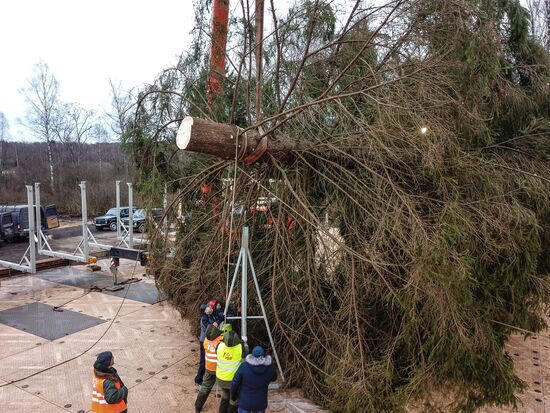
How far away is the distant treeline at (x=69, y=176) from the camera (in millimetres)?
24469

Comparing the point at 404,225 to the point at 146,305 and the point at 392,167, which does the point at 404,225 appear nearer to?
the point at 392,167

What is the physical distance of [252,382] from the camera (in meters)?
4.24

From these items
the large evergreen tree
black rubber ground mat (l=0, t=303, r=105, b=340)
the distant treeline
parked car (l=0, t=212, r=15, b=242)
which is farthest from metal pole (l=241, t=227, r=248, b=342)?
the distant treeline

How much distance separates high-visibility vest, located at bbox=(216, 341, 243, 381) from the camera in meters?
4.55

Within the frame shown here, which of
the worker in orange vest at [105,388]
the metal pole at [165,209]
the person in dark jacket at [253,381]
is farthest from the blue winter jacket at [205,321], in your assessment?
the metal pole at [165,209]

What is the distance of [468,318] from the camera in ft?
14.7

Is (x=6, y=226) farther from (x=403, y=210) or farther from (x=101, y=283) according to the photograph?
(x=403, y=210)

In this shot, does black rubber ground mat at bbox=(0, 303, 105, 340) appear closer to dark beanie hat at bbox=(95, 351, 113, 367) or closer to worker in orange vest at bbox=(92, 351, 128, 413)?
worker in orange vest at bbox=(92, 351, 128, 413)

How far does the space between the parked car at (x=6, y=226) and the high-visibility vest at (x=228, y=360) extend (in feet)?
48.4

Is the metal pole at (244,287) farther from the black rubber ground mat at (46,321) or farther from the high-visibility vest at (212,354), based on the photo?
the black rubber ground mat at (46,321)

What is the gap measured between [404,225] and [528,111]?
3.05 metres

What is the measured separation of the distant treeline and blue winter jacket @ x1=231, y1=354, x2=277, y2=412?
18230mm

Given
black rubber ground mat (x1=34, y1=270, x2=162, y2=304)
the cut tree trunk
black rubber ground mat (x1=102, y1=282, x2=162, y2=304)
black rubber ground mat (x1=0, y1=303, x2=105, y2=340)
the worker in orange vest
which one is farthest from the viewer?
black rubber ground mat (x1=34, y1=270, x2=162, y2=304)

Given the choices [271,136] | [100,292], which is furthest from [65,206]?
[271,136]
